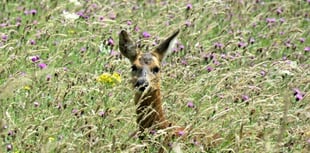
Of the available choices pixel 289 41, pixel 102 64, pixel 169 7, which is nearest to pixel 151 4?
pixel 169 7

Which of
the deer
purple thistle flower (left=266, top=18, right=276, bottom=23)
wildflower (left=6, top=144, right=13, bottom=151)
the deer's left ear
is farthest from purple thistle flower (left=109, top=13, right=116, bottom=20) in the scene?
wildflower (left=6, top=144, right=13, bottom=151)

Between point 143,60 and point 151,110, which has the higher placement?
point 143,60

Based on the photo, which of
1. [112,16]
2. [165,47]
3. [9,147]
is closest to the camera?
[9,147]

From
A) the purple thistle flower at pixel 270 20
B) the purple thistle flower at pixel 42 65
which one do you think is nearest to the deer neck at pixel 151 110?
the purple thistle flower at pixel 42 65

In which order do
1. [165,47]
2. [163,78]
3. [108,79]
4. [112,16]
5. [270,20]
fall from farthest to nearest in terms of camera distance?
1. [270,20]
2. [112,16]
3. [165,47]
4. [163,78]
5. [108,79]

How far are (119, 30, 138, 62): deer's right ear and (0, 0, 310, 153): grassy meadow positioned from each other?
3.2 inches

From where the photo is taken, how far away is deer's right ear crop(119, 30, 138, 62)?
311 inches

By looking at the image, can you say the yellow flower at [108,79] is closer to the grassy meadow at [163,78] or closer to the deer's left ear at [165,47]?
the grassy meadow at [163,78]

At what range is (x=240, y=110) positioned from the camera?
693 cm

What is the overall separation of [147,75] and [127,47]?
0.55 metres

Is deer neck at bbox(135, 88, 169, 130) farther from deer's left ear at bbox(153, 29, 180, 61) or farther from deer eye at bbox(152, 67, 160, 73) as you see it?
deer's left ear at bbox(153, 29, 180, 61)

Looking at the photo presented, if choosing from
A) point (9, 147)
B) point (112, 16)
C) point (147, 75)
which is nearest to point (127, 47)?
point (147, 75)

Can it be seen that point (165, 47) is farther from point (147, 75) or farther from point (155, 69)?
point (147, 75)

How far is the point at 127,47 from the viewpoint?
7.97 meters
